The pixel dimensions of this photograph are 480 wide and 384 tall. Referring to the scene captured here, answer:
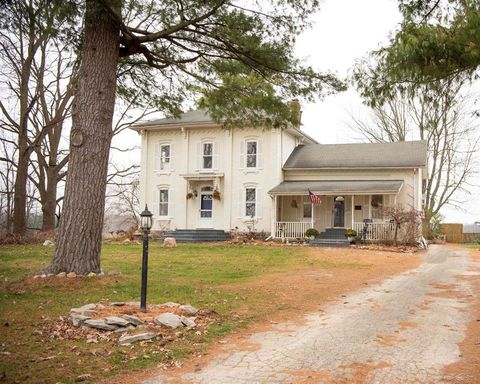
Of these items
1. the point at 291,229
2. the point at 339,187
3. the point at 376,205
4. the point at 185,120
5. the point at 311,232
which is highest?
the point at 185,120

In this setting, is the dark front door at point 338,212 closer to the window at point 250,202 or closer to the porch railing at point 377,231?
the porch railing at point 377,231

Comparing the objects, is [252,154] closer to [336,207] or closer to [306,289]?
[336,207]

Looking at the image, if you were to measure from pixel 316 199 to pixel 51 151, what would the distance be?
1509 centimetres

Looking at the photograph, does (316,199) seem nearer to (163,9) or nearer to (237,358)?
(163,9)

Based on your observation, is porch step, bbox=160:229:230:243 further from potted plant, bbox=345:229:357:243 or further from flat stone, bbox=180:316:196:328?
flat stone, bbox=180:316:196:328

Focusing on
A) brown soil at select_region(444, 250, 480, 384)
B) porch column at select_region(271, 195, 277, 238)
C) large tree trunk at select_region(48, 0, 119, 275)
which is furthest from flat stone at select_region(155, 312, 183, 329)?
porch column at select_region(271, 195, 277, 238)

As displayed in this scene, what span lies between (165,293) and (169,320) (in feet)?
8.62

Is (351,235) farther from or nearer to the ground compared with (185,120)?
nearer to the ground

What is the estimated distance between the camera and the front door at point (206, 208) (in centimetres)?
2603

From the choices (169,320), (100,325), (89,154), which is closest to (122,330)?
(100,325)

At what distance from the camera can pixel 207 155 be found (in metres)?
26.3

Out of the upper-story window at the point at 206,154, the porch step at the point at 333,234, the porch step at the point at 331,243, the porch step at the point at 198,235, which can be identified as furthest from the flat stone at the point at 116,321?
the upper-story window at the point at 206,154

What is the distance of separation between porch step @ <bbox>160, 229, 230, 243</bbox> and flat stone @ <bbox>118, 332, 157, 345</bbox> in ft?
59.6

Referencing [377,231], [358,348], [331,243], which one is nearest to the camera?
[358,348]
